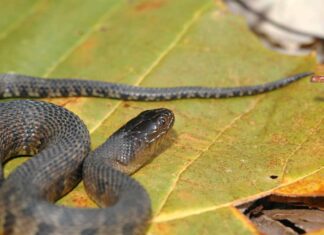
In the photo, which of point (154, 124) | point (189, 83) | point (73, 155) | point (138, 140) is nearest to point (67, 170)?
point (73, 155)

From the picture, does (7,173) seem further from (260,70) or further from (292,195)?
(260,70)

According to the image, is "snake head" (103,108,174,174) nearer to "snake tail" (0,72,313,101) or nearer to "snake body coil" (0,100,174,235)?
"snake body coil" (0,100,174,235)

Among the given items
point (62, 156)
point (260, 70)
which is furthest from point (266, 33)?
point (62, 156)

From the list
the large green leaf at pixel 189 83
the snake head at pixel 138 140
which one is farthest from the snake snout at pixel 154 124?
the large green leaf at pixel 189 83

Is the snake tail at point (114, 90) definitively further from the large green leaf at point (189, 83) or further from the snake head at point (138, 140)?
the snake head at point (138, 140)

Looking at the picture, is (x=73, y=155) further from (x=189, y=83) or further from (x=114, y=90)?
(x=189, y=83)

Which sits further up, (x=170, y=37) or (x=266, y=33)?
(x=170, y=37)
